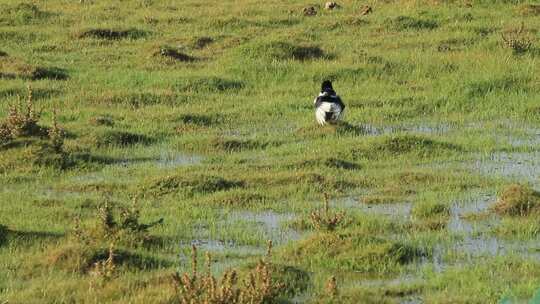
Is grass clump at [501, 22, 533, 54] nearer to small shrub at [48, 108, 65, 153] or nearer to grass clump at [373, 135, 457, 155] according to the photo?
grass clump at [373, 135, 457, 155]

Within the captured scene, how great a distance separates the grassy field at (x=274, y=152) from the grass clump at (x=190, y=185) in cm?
2

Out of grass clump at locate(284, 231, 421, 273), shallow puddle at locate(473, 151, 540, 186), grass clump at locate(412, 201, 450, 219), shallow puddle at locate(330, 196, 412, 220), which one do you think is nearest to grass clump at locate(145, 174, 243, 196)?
shallow puddle at locate(330, 196, 412, 220)

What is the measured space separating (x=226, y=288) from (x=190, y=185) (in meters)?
4.85

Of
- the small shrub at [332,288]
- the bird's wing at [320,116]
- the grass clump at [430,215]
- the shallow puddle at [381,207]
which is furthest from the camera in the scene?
the bird's wing at [320,116]

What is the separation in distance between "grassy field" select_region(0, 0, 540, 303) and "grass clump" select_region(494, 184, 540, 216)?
2 cm

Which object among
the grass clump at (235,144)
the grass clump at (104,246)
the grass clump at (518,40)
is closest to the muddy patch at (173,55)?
the grass clump at (518,40)

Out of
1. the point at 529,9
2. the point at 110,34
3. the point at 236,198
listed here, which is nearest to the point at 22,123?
the point at 236,198

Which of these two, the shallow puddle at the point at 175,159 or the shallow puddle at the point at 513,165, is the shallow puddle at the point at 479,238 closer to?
the shallow puddle at the point at 513,165

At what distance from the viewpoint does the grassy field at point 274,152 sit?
9.38 metres

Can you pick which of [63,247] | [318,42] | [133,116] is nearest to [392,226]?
[63,247]

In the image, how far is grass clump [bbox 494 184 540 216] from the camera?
1113 centimetres

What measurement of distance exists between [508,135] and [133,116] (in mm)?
5356

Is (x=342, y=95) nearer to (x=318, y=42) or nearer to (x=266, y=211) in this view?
(x=318, y=42)

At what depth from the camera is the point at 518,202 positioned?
11195 millimetres
